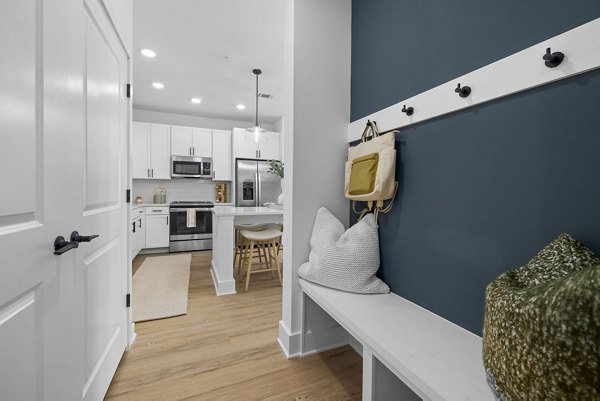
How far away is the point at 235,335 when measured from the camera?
192 centimetres

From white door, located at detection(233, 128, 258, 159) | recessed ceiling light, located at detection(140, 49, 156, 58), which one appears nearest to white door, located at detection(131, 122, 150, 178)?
white door, located at detection(233, 128, 258, 159)

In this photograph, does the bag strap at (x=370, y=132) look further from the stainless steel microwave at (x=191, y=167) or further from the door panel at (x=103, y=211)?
the stainless steel microwave at (x=191, y=167)

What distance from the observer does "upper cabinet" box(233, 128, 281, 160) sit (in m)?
5.09

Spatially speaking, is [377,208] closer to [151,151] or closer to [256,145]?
[256,145]

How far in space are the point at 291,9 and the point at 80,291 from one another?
1910mm

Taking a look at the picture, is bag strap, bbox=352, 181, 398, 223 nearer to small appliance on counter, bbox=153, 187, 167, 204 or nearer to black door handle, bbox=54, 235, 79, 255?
black door handle, bbox=54, 235, 79, 255

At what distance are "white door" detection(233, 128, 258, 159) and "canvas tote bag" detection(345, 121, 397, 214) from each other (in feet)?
12.5

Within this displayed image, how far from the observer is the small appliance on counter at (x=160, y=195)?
15.9 ft

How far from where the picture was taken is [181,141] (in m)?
4.80

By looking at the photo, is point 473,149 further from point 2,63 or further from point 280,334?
point 280,334

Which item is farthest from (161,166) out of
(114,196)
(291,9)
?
(291,9)

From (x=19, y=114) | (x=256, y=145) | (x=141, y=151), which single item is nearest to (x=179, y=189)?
(x=141, y=151)

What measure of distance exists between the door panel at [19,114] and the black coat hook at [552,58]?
146 centimetres

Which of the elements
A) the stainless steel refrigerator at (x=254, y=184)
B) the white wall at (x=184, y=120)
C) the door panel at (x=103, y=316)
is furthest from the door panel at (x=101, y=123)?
the white wall at (x=184, y=120)
